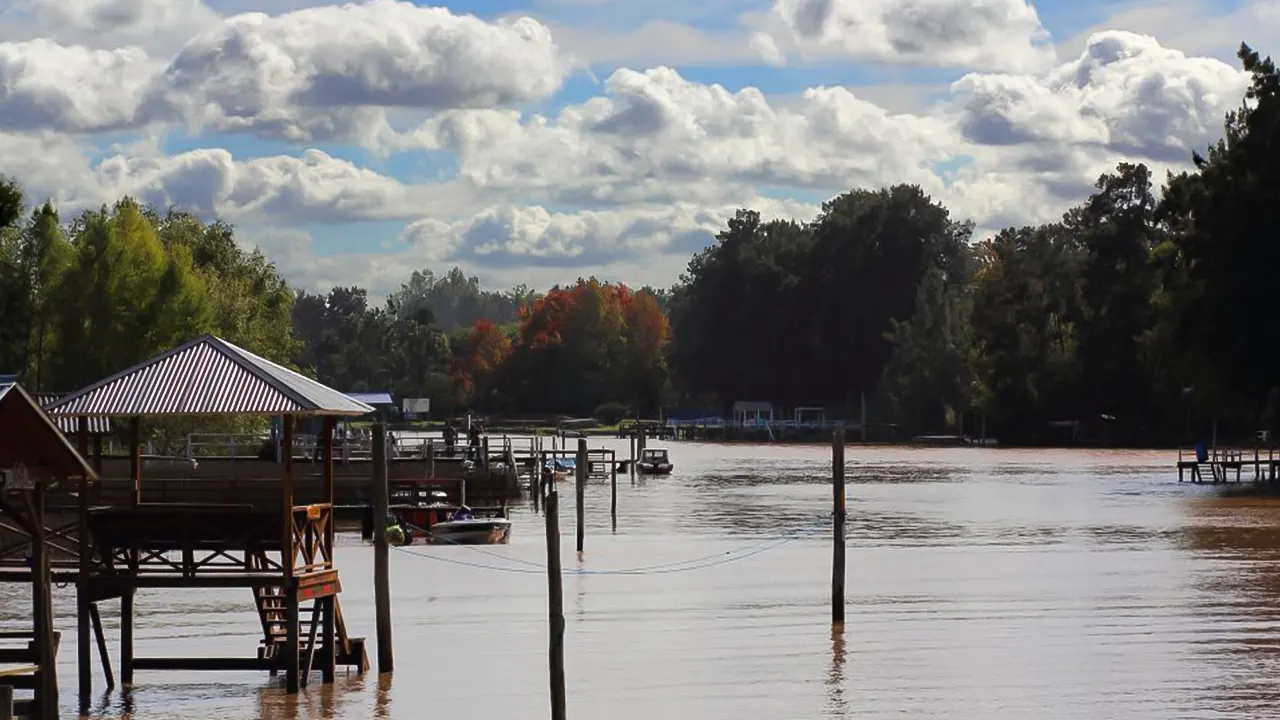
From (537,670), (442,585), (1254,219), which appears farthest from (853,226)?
(537,670)

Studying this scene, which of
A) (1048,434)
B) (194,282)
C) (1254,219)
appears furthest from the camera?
(1048,434)

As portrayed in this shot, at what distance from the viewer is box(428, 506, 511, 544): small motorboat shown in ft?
201

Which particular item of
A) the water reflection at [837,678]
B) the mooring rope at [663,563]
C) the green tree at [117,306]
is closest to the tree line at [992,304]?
the green tree at [117,306]

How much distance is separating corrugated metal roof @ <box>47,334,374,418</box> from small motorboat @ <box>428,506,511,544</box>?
32.2m

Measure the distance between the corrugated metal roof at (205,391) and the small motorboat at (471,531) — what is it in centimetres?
3224

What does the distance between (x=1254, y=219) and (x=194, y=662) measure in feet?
217

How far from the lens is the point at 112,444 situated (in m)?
92.6

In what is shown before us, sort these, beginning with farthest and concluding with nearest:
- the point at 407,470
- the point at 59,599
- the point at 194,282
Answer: the point at 194,282
the point at 407,470
the point at 59,599

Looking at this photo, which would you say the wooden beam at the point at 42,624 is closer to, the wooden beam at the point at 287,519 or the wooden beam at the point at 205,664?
the wooden beam at the point at 287,519

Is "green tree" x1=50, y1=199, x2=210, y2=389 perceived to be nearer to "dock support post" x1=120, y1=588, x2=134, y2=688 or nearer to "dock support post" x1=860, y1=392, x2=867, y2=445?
"dock support post" x1=120, y1=588, x2=134, y2=688

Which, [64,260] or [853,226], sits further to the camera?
[853,226]

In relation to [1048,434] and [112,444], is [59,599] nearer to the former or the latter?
[112,444]

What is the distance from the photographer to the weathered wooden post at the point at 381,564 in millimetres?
30328

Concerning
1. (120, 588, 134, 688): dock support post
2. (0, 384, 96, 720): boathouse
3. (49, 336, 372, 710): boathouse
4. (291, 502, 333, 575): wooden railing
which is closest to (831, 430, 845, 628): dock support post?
(291, 502, 333, 575): wooden railing
